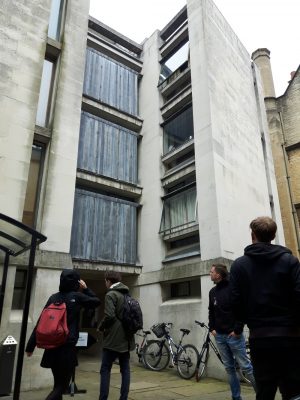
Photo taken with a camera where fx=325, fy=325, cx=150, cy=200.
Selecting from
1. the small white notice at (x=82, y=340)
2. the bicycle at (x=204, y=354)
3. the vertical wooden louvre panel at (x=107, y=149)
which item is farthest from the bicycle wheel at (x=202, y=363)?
the vertical wooden louvre panel at (x=107, y=149)

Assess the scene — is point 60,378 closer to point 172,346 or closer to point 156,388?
point 156,388

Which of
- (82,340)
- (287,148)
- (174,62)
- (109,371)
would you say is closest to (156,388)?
Answer: (82,340)

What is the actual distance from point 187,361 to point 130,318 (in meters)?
4.88

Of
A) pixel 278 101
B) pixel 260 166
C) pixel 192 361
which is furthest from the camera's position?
pixel 278 101

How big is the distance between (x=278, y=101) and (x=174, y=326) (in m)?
14.0

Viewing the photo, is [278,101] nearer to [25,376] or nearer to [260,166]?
[260,166]

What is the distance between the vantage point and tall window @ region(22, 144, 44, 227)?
8.77 metres

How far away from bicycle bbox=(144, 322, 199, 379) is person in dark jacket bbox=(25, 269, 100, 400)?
17.5 ft

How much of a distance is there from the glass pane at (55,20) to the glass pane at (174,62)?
16.3 ft

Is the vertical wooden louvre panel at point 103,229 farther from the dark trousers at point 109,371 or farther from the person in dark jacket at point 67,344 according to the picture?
the person in dark jacket at point 67,344

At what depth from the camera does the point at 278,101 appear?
59.9ft

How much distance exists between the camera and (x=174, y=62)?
570 inches

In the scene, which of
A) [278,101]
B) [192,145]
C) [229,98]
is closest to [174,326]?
[192,145]

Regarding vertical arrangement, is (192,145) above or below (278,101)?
below
